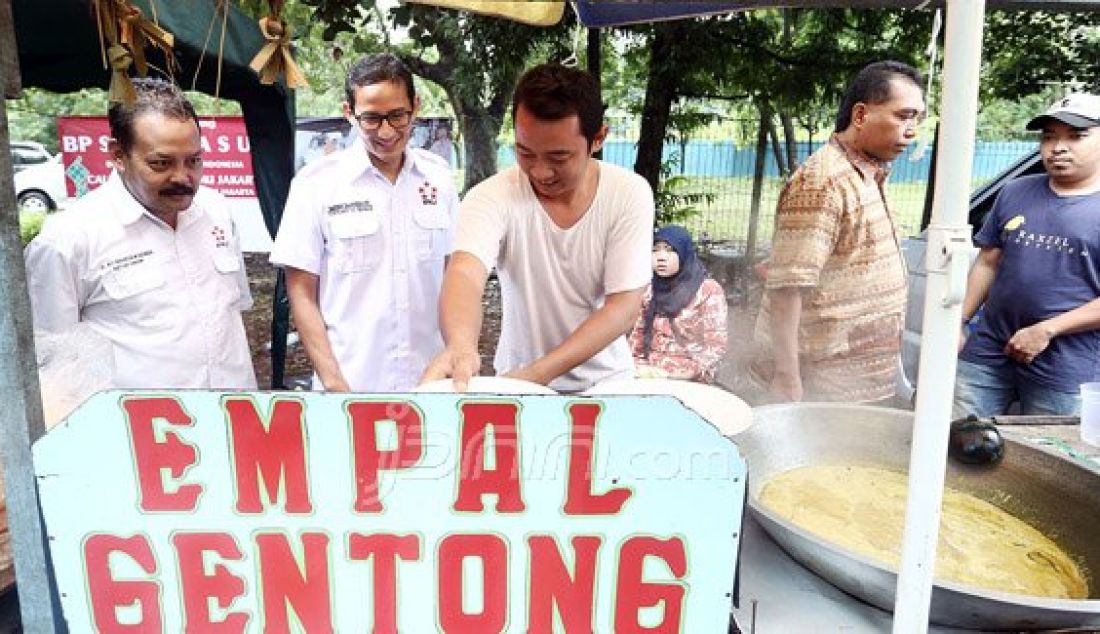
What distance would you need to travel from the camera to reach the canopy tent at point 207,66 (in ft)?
12.4

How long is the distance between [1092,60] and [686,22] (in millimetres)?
3470

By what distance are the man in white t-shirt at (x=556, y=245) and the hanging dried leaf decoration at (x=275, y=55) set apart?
665 millimetres

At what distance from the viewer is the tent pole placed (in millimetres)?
924

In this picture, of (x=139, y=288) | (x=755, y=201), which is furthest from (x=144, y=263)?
(x=755, y=201)

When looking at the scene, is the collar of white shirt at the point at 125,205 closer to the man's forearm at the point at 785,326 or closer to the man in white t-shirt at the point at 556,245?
the man in white t-shirt at the point at 556,245

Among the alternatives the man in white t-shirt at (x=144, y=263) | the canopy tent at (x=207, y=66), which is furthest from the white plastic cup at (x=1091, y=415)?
the canopy tent at (x=207, y=66)

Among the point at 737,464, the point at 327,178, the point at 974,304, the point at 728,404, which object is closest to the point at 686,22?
the point at 974,304

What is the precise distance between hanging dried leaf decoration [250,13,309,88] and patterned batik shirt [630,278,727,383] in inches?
79.9

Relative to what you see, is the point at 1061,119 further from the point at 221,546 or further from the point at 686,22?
the point at 686,22

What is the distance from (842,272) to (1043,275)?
2.98 feet

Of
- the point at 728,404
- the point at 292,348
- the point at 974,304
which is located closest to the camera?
the point at 728,404

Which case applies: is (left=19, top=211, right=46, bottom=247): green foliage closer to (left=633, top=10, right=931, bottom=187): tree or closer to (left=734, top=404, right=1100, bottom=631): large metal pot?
(left=633, top=10, right=931, bottom=187): tree

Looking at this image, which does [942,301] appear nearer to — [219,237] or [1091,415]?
[1091,415]

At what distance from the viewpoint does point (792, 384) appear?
2.31 meters
